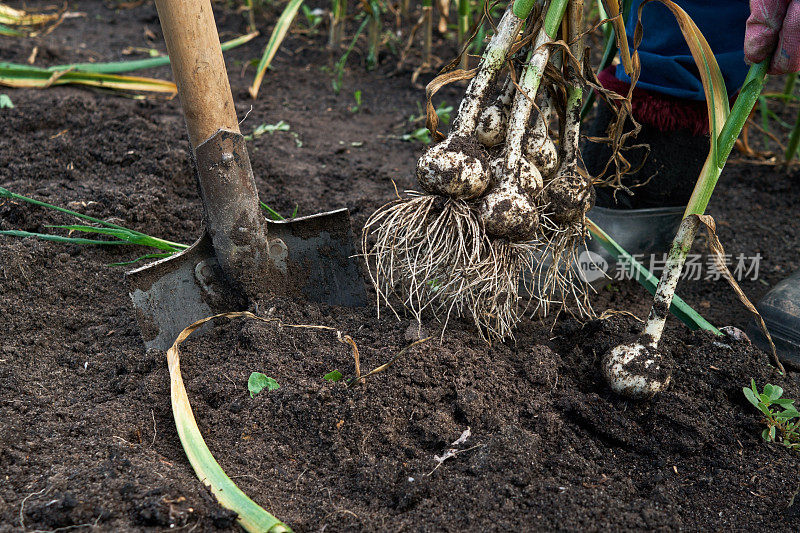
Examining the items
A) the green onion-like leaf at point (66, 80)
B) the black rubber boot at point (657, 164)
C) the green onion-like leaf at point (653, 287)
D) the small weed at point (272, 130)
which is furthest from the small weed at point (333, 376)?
the green onion-like leaf at point (66, 80)

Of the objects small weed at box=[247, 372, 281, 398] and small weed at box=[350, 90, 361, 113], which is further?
small weed at box=[350, 90, 361, 113]

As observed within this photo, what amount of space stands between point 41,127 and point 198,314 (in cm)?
136

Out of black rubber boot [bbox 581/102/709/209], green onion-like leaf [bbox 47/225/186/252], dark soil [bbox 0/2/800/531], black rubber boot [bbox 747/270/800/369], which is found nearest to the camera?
dark soil [bbox 0/2/800/531]

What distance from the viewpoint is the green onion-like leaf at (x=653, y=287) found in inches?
60.1

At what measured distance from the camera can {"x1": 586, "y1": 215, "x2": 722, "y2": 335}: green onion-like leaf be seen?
5.01 ft

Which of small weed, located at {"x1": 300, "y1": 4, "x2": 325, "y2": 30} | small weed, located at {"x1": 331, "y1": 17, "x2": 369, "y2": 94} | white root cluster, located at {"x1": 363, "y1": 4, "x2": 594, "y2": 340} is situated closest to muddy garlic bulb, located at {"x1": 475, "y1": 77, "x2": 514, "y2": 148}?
white root cluster, located at {"x1": 363, "y1": 4, "x2": 594, "y2": 340}

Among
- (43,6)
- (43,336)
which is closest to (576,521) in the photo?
(43,336)

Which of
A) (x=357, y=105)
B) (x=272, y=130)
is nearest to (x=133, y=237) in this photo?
(x=272, y=130)

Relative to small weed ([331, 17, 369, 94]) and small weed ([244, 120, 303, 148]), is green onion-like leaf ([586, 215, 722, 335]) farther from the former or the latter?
small weed ([331, 17, 369, 94])

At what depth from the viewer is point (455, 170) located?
51.2 inches

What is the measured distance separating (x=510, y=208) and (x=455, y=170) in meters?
0.14

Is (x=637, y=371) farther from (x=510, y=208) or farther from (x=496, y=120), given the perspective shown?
(x=496, y=120)

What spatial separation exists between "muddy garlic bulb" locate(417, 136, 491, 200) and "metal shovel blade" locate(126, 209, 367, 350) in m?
0.31

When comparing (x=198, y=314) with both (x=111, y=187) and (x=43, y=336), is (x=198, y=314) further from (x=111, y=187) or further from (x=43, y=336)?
(x=111, y=187)
